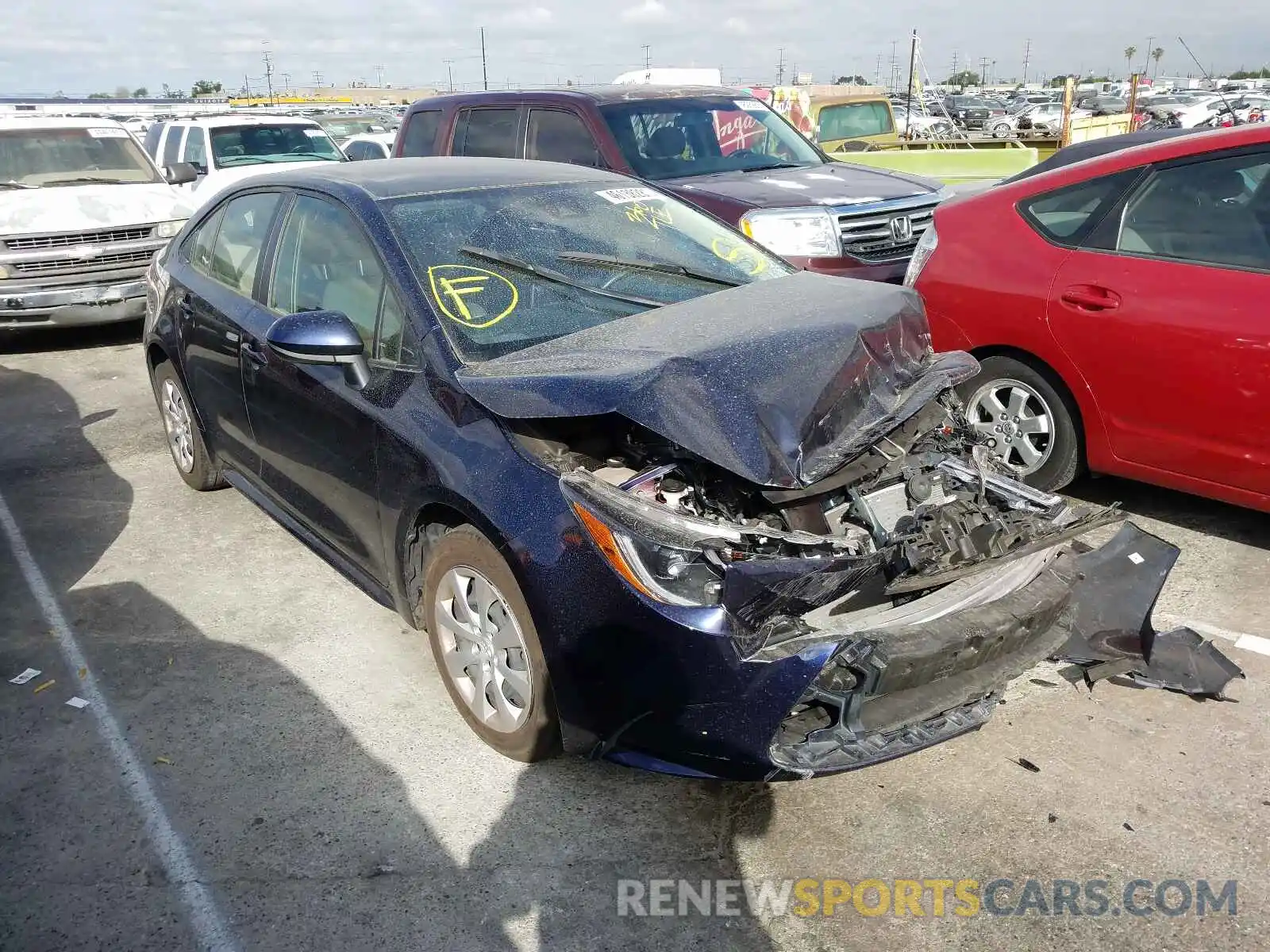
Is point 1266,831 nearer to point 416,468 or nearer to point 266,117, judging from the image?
point 416,468

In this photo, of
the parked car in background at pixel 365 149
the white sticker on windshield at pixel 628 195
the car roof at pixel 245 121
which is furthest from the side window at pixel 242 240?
the parked car in background at pixel 365 149

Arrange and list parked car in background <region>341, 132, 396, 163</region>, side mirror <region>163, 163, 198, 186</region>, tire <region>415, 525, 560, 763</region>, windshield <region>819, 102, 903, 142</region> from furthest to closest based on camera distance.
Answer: windshield <region>819, 102, 903, 142</region>
parked car in background <region>341, 132, 396, 163</region>
side mirror <region>163, 163, 198, 186</region>
tire <region>415, 525, 560, 763</region>

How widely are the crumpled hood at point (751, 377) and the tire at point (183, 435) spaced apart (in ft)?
8.58

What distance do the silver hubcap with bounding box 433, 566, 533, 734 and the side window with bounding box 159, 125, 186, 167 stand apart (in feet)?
40.1

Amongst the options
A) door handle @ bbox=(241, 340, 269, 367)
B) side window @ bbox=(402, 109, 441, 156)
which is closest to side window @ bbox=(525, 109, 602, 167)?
side window @ bbox=(402, 109, 441, 156)

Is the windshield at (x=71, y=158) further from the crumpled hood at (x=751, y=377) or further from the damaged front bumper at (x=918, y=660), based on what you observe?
the damaged front bumper at (x=918, y=660)

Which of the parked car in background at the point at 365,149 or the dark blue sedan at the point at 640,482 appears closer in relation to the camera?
the dark blue sedan at the point at 640,482

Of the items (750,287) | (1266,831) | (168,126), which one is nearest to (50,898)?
(750,287)

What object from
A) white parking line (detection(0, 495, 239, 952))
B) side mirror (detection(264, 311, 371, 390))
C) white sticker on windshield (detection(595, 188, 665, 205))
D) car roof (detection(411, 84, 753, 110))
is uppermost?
car roof (detection(411, 84, 753, 110))

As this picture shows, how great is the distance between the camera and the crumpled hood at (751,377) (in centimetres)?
268

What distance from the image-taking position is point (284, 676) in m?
3.76

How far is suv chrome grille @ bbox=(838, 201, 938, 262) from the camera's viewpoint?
689cm

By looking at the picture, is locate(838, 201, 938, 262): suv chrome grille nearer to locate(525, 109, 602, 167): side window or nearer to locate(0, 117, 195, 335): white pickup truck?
locate(525, 109, 602, 167): side window

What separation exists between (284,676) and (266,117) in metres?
11.2
